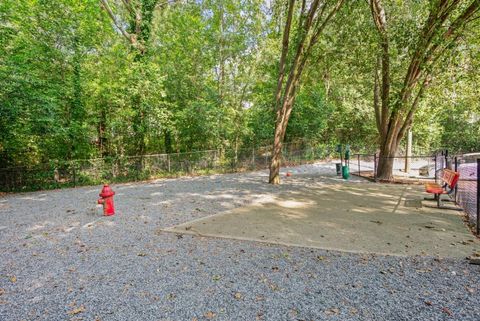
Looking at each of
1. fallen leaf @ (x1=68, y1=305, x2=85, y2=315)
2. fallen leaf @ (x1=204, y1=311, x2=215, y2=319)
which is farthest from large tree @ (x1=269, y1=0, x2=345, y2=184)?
fallen leaf @ (x1=68, y1=305, x2=85, y2=315)

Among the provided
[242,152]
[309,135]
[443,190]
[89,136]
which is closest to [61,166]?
[89,136]

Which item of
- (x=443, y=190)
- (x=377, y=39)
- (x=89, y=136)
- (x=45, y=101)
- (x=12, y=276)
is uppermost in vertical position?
(x=377, y=39)

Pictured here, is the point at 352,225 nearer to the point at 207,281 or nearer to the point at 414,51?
the point at 207,281

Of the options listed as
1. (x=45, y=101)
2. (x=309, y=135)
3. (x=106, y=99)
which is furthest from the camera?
(x=309, y=135)

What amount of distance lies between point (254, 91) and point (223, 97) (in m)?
3.66

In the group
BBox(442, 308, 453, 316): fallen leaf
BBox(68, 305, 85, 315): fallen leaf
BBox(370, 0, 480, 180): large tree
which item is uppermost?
BBox(370, 0, 480, 180): large tree

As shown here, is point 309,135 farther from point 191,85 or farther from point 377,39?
A: point 377,39

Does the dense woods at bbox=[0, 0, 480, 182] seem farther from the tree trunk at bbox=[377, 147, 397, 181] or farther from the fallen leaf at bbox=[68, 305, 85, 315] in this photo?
the fallen leaf at bbox=[68, 305, 85, 315]

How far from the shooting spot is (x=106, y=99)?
1350cm

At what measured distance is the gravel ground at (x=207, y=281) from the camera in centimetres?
259

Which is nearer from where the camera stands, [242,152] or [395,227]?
[395,227]

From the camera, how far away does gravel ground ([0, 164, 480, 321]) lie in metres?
2.59

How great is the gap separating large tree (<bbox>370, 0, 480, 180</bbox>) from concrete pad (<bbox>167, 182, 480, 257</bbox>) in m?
3.84

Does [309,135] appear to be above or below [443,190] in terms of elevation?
above
